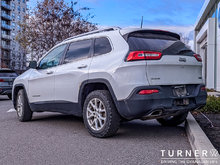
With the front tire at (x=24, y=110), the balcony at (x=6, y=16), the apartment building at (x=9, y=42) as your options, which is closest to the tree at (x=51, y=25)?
the front tire at (x=24, y=110)

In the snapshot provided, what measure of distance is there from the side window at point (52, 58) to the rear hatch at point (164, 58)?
1.93m

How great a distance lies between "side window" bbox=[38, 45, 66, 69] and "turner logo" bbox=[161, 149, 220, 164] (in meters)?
3.18

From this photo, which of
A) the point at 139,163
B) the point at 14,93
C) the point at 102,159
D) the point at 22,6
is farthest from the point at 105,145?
the point at 22,6

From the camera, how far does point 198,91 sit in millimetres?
5352

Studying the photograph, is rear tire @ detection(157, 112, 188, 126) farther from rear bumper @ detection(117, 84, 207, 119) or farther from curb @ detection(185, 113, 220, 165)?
rear bumper @ detection(117, 84, 207, 119)

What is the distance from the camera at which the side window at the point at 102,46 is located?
5345 mm

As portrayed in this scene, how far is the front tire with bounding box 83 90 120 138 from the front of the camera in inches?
196

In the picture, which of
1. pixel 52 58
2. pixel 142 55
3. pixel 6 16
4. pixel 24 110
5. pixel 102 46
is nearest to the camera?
pixel 142 55

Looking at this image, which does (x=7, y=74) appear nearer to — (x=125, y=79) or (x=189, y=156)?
(x=125, y=79)

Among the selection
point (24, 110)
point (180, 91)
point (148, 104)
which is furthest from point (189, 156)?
point (24, 110)

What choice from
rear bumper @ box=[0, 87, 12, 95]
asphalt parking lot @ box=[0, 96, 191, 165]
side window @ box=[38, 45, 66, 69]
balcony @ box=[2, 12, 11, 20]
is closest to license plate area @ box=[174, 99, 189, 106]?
asphalt parking lot @ box=[0, 96, 191, 165]

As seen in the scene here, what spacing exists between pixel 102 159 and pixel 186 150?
123cm

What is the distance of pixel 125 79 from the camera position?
4.78m

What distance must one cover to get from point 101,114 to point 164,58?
53.8 inches
